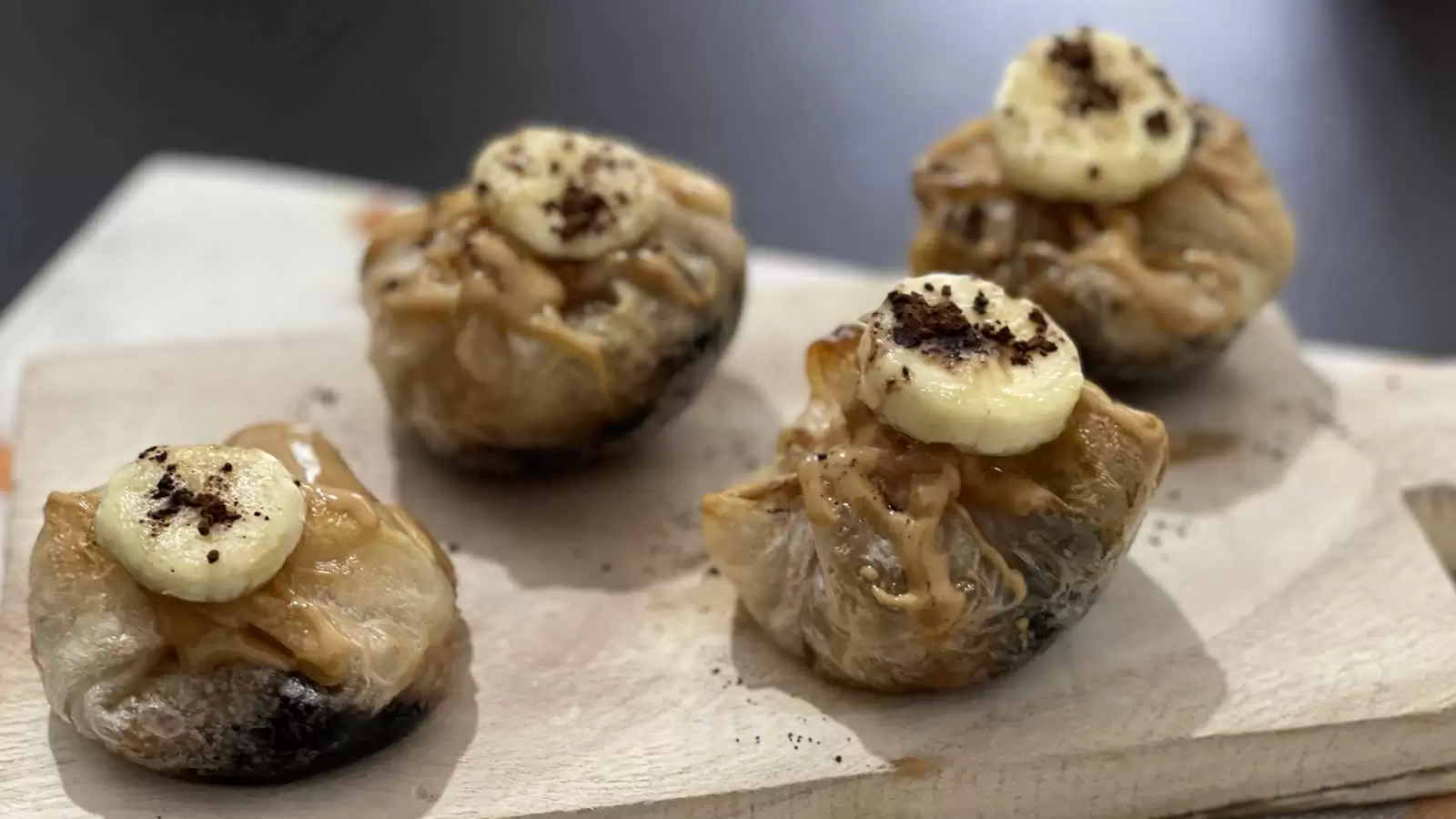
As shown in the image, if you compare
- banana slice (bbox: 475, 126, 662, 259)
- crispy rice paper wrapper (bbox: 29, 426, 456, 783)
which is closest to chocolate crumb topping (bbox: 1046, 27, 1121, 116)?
banana slice (bbox: 475, 126, 662, 259)

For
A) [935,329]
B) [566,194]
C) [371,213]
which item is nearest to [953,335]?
[935,329]

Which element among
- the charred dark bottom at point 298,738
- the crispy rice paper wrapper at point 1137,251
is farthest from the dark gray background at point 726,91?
the charred dark bottom at point 298,738

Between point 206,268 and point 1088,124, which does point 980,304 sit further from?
point 206,268

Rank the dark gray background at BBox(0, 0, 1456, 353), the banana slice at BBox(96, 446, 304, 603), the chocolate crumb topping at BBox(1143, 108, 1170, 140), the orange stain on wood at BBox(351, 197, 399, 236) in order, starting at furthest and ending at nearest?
the dark gray background at BBox(0, 0, 1456, 353)
the orange stain on wood at BBox(351, 197, 399, 236)
the chocolate crumb topping at BBox(1143, 108, 1170, 140)
the banana slice at BBox(96, 446, 304, 603)

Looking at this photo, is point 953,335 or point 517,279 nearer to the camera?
point 953,335

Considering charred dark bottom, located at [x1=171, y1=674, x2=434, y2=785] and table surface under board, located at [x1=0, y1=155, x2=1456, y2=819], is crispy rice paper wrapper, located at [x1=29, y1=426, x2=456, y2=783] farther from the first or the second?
table surface under board, located at [x1=0, y1=155, x2=1456, y2=819]

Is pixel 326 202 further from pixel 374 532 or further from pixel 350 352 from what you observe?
pixel 374 532
